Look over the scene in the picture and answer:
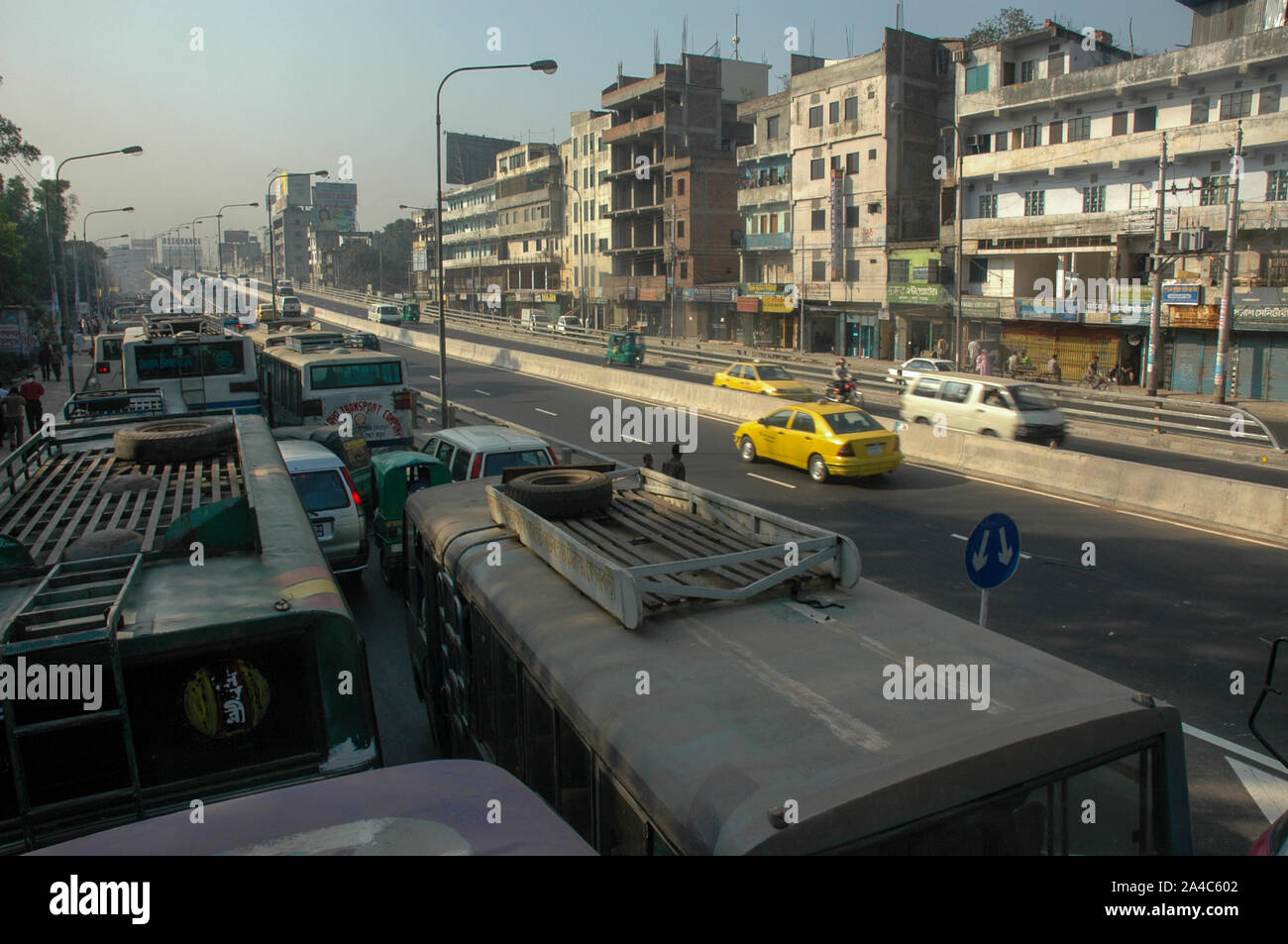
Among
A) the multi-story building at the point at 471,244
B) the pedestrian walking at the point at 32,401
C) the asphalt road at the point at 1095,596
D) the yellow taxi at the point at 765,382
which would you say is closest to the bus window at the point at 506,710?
the asphalt road at the point at 1095,596

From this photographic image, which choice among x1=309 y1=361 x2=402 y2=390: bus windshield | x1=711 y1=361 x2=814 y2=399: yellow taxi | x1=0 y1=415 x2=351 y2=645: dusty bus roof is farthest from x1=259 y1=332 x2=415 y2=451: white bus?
x1=711 y1=361 x2=814 y2=399: yellow taxi

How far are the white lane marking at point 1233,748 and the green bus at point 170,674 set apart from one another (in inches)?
261

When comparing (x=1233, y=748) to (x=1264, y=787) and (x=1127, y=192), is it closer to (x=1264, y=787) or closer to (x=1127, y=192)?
(x=1264, y=787)

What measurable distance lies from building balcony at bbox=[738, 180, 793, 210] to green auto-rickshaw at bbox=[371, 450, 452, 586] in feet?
162

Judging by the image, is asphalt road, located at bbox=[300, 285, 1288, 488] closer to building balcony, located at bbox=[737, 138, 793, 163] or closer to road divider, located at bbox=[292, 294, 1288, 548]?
road divider, located at bbox=[292, 294, 1288, 548]

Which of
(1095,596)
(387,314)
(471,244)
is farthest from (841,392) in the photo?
(471,244)

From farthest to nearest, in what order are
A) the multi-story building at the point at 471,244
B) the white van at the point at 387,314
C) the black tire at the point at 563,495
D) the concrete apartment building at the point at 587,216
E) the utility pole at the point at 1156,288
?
the multi-story building at the point at 471,244, the concrete apartment building at the point at 587,216, the white van at the point at 387,314, the utility pole at the point at 1156,288, the black tire at the point at 563,495

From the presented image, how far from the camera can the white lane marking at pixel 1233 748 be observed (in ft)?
24.4

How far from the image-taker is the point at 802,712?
3629mm

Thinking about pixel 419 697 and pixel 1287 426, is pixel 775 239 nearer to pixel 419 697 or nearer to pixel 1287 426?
pixel 1287 426

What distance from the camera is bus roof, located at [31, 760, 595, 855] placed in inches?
105

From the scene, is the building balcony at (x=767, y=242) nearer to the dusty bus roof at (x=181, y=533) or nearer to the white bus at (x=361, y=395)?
the white bus at (x=361, y=395)

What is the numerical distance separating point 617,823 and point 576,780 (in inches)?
19.5
